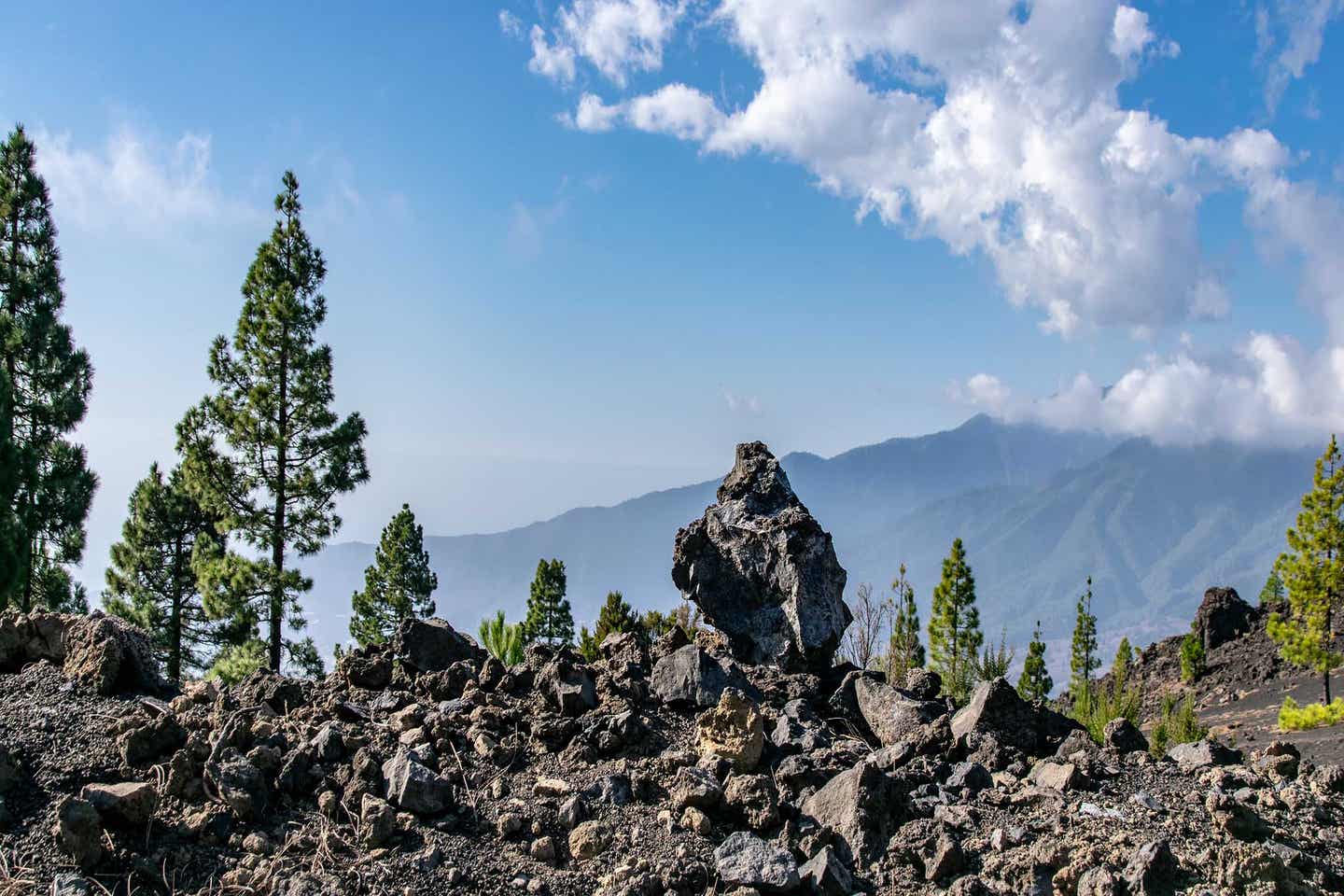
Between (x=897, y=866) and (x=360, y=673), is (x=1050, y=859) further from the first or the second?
(x=360, y=673)

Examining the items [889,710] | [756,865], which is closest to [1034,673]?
[889,710]

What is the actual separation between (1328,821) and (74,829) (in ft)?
25.6

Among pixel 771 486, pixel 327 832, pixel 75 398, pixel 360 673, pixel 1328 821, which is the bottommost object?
pixel 1328 821

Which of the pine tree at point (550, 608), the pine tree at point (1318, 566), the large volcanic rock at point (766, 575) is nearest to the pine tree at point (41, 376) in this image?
the pine tree at point (550, 608)

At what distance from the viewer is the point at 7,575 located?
18297 millimetres

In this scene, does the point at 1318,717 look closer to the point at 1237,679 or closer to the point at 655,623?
the point at 1237,679

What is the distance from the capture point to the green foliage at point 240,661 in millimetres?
22438

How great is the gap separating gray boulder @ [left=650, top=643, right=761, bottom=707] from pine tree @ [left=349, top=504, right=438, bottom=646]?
28.7 m

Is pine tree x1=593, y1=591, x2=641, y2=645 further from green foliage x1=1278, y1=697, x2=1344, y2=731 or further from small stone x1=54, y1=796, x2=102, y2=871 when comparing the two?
green foliage x1=1278, y1=697, x2=1344, y2=731

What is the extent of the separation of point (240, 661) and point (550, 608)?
1742cm

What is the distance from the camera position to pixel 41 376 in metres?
28.0

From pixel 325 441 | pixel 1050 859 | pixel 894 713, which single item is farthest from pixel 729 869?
pixel 325 441

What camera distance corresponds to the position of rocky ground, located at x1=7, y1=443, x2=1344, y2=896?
17.6 ft

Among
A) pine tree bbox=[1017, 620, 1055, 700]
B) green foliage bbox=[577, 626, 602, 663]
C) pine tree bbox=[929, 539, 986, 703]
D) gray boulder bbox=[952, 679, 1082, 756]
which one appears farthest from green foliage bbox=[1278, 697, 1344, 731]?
gray boulder bbox=[952, 679, 1082, 756]
